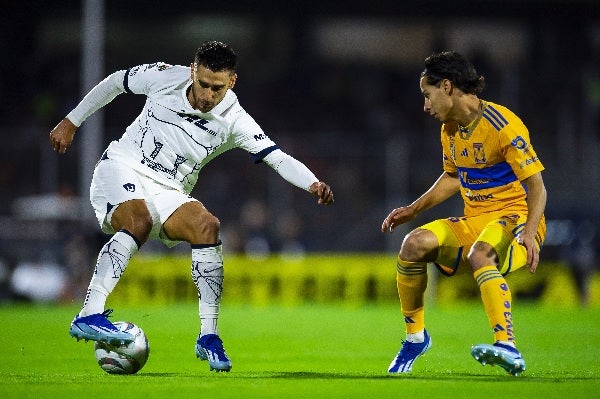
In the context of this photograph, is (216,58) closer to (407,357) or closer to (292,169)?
(292,169)

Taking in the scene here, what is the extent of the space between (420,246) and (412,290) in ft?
1.13

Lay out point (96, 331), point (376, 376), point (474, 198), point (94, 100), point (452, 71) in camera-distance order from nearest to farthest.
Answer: point (96, 331) → point (376, 376) → point (452, 71) → point (474, 198) → point (94, 100)

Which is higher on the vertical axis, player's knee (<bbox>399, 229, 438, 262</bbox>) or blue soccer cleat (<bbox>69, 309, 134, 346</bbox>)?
player's knee (<bbox>399, 229, 438, 262</bbox>)

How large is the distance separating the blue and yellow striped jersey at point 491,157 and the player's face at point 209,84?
1478mm

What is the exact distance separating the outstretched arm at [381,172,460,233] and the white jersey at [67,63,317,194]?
0.70m

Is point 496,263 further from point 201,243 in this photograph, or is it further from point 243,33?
point 243,33

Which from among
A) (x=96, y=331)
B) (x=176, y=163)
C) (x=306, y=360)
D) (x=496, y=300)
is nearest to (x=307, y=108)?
(x=306, y=360)

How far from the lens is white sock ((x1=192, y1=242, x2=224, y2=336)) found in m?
7.46

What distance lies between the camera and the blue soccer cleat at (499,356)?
21.1 feet

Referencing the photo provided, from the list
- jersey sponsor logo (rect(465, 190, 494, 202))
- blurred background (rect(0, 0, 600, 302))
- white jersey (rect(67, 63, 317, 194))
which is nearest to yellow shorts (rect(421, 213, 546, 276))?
jersey sponsor logo (rect(465, 190, 494, 202))

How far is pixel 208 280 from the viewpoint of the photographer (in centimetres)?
750

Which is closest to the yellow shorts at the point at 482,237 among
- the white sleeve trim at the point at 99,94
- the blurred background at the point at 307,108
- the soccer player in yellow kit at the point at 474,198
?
the soccer player in yellow kit at the point at 474,198

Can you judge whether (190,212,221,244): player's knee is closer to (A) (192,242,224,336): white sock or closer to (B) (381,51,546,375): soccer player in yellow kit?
(A) (192,242,224,336): white sock

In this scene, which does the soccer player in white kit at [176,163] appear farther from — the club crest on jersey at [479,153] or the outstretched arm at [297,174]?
the club crest on jersey at [479,153]
